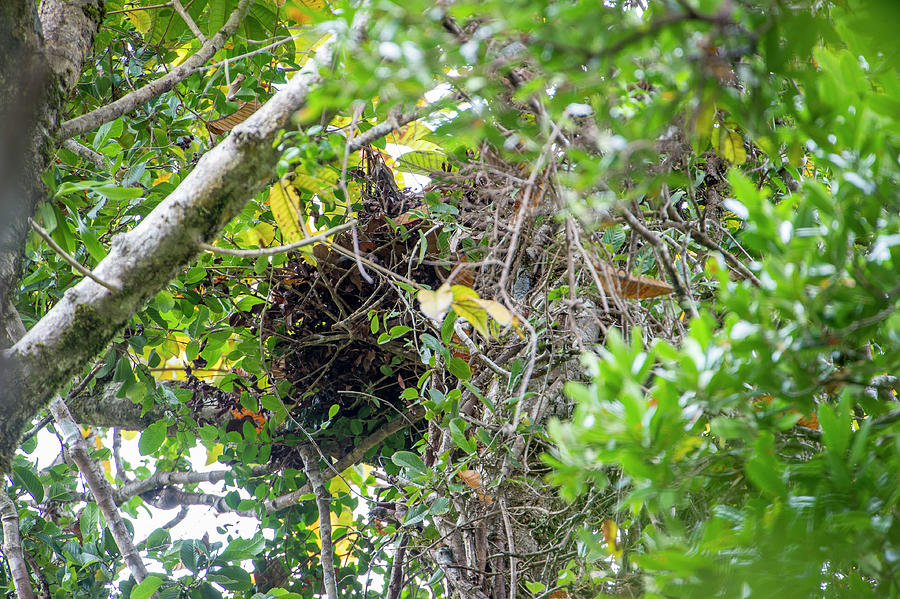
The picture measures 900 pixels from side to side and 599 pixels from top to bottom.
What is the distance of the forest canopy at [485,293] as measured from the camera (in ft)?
1.56

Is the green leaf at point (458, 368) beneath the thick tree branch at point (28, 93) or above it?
beneath

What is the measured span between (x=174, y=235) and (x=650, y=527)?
78 centimetres

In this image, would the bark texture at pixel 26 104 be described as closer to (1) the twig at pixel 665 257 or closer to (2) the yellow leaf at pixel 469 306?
(2) the yellow leaf at pixel 469 306

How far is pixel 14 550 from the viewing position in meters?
1.41

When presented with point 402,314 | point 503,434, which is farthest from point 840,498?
point 402,314

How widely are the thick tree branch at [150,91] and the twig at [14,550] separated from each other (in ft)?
2.73

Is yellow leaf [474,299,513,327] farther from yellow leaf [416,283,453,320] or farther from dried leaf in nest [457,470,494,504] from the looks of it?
dried leaf in nest [457,470,494,504]

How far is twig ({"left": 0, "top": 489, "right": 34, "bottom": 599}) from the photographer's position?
4.56ft

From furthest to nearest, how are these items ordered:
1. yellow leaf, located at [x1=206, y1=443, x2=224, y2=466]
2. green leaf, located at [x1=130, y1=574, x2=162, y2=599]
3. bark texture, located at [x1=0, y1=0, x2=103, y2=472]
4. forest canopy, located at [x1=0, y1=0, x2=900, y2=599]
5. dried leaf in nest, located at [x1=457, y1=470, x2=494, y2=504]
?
yellow leaf, located at [x1=206, y1=443, x2=224, y2=466]
green leaf, located at [x1=130, y1=574, x2=162, y2=599]
dried leaf in nest, located at [x1=457, y1=470, x2=494, y2=504]
bark texture, located at [x1=0, y1=0, x2=103, y2=472]
forest canopy, located at [x1=0, y1=0, x2=900, y2=599]

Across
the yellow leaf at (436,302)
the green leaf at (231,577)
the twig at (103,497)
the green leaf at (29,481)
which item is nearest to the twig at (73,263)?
the yellow leaf at (436,302)

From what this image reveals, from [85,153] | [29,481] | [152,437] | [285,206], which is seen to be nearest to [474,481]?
[285,206]

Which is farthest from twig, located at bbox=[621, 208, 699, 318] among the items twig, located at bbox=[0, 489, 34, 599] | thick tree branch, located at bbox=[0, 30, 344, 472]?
twig, located at bbox=[0, 489, 34, 599]

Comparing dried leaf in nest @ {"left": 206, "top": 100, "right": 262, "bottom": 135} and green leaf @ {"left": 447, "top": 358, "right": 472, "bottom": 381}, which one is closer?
green leaf @ {"left": 447, "top": 358, "right": 472, "bottom": 381}

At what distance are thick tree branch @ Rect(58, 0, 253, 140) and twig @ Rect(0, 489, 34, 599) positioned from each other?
0.83 meters
